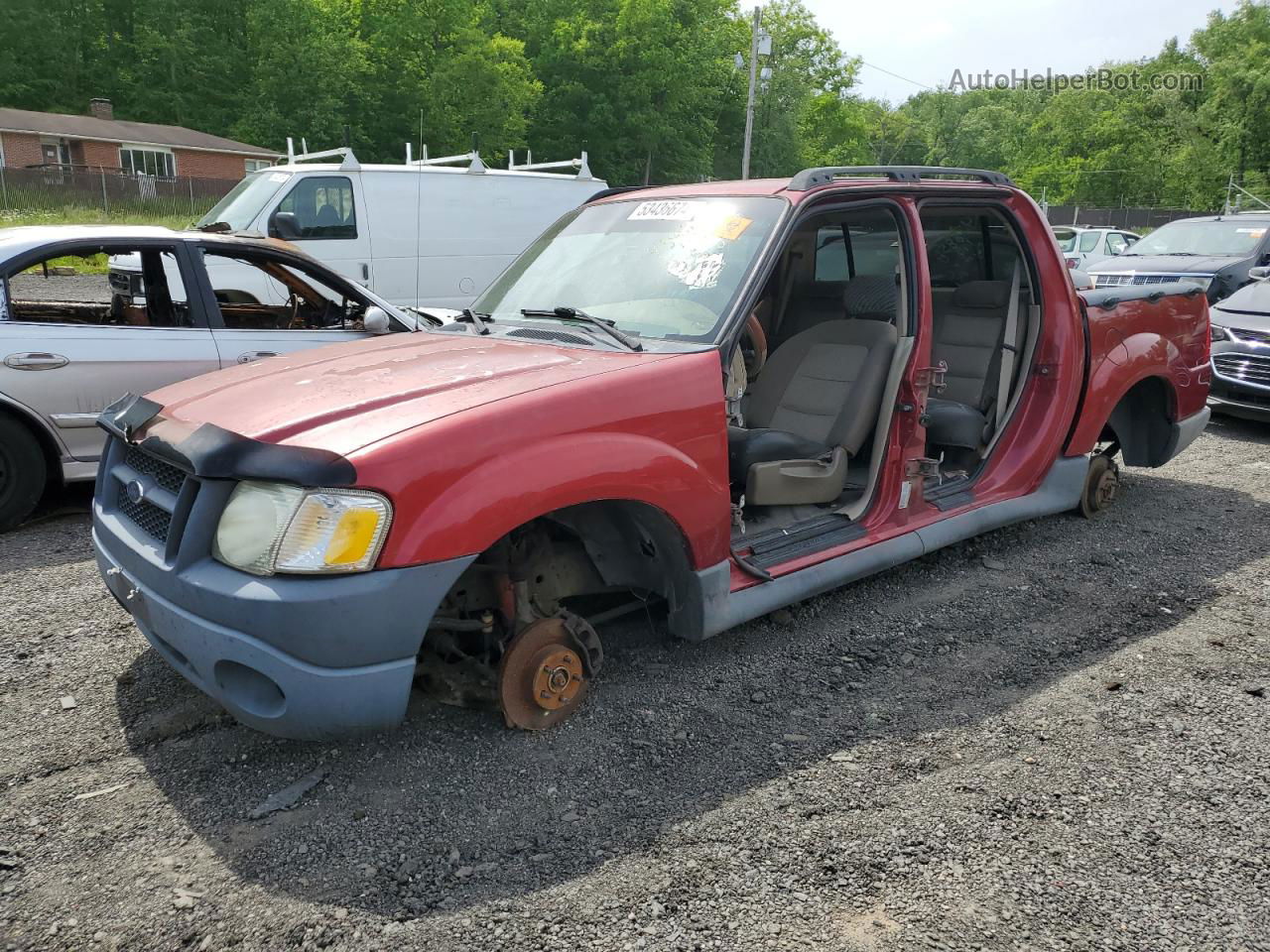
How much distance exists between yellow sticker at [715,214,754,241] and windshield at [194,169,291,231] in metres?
7.62

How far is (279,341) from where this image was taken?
222 inches

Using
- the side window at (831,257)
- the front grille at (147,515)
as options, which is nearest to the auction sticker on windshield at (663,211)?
the side window at (831,257)

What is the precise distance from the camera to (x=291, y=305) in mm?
6223

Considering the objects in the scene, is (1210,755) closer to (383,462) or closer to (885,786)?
(885,786)

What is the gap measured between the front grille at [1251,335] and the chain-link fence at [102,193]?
2929cm

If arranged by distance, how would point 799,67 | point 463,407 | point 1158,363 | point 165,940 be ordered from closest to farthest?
point 165,940 → point 463,407 → point 1158,363 → point 799,67

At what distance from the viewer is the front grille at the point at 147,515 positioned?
288 centimetres

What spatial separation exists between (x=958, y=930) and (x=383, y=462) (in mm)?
1899

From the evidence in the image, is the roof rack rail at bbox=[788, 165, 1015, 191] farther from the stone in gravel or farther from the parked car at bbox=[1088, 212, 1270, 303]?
the parked car at bbox=[1088, 212, 1270, 303]

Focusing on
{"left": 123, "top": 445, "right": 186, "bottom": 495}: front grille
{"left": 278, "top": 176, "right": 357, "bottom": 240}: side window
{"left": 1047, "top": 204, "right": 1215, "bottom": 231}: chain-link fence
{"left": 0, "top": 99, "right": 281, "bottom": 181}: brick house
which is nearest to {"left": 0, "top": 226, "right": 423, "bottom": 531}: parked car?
{"left": 123, "top": 445, "right": 186, "bottom": 495}: front grille

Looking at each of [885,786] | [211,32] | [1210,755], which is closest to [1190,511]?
[1210,755]

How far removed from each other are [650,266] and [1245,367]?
6.80 m

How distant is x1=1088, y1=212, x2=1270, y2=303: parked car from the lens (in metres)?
12.3

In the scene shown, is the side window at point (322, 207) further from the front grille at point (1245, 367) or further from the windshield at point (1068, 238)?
the windshield at point (1068, 238)
